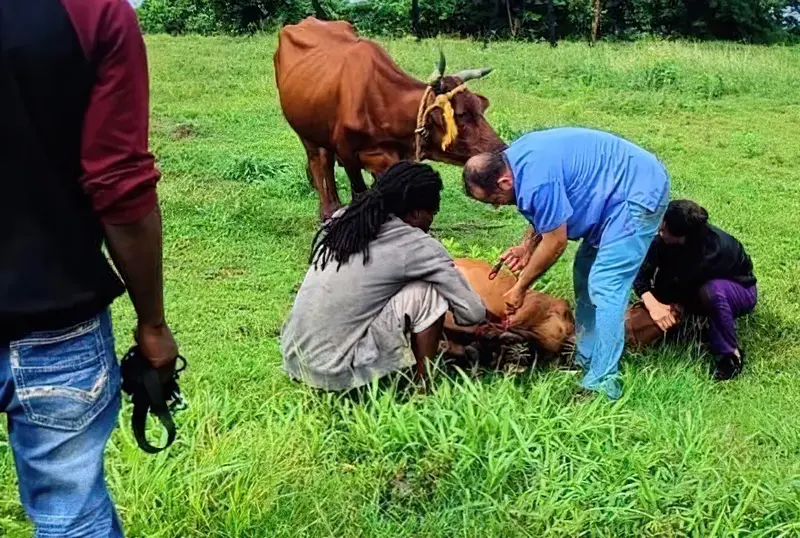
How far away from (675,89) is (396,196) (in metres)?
10.6

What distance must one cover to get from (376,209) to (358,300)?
0.40 metres

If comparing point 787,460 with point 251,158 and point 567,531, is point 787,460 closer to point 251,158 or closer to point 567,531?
point 567,531

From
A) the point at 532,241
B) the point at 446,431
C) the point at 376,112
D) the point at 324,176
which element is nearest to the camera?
the point at 446,431

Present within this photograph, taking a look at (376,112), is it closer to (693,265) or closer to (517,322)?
(517,322)

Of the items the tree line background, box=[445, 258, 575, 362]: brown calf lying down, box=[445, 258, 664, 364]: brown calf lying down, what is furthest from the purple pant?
the tree line background

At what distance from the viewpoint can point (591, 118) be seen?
11.9 m

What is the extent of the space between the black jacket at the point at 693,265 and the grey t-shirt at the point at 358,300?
56.1 inches

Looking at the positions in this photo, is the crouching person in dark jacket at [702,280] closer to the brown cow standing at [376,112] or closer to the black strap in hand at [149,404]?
the brown cow standing at [376,112]

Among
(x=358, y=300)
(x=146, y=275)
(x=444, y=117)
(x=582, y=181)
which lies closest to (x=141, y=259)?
(x=146, y=275)

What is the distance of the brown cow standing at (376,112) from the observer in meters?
6.93

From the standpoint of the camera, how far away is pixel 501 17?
80.9ft

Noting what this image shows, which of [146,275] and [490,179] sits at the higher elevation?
[146,275]

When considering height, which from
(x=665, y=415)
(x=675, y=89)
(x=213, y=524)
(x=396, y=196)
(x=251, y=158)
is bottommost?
(x=675, y=89)

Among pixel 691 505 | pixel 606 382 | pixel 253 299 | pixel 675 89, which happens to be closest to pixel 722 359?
pixel 606 382
